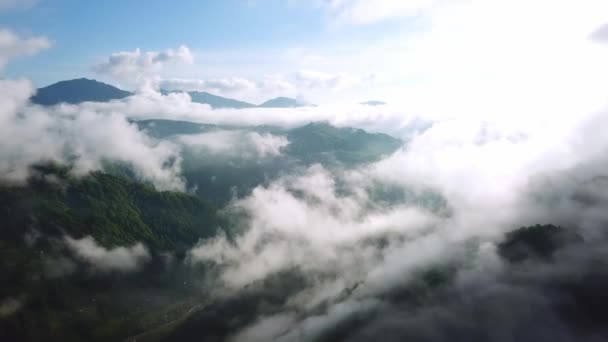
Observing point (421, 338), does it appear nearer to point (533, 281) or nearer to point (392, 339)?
point (392, 339)

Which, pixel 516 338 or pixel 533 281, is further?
pixel 533 281

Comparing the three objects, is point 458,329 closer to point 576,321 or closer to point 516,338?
point 516,338

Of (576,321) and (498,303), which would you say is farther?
(498,303)

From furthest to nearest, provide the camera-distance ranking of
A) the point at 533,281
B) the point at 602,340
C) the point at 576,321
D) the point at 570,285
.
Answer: the point at 533,281
the point at 570,285
the point at 576,321
the point at 602,340

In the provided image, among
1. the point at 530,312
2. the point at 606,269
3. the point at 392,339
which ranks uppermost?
the point at 606,269

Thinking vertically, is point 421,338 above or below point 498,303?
below

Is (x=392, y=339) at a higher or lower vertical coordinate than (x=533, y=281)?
lower

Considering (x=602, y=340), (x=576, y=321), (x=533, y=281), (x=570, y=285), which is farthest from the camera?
(x=533, y=281)

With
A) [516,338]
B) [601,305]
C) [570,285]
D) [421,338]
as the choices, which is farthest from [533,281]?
[421,338]

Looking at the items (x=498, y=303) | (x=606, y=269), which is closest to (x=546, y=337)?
(x=498, y=303)
